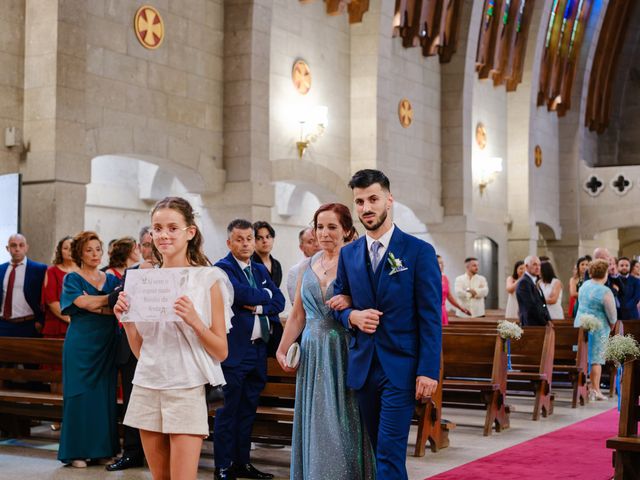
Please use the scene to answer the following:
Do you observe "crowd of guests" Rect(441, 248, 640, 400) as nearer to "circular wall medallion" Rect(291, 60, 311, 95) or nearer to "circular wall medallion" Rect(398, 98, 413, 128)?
"circular wall medallion" Rect(291, 60, 311, 95)

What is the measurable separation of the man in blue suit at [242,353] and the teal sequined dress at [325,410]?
108 centimetres

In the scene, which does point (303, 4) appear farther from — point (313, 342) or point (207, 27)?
point (313, 342)

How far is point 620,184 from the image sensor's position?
76.7ft

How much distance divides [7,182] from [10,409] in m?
3.62

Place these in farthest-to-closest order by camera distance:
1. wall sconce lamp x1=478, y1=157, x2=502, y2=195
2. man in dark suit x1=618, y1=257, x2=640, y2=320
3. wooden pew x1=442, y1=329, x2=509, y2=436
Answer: wall sconce lamp x1=478, y1=157, x2=502, y2=195 < man in dark suit x1=618, y1=257, x2=640, y2=320 < wooden pew x1=442, y1=329, x2=509, y2=436

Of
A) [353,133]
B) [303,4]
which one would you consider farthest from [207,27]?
[353,133]

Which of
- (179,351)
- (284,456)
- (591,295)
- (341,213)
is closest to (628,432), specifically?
(341,213)

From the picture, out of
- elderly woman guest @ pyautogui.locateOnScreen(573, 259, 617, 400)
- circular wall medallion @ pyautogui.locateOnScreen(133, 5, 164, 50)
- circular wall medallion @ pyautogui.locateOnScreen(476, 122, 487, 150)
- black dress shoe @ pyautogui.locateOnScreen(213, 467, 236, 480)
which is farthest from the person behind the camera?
circular wall medallion @ pyautogui.locateOnScreen(476, 122, 487, 150)

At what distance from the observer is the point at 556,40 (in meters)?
22.1

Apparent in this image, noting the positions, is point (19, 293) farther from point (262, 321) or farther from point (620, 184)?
point (620, 184)

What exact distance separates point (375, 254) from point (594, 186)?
2105 cm

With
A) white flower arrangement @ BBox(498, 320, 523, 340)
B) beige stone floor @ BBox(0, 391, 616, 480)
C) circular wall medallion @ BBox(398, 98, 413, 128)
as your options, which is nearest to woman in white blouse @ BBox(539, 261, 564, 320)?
beige stone floor @ BBox(0, 391, 616, 480)

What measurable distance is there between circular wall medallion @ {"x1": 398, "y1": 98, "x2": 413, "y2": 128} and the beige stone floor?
9113 millimetres

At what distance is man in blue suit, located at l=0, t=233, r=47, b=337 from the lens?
827 cm
